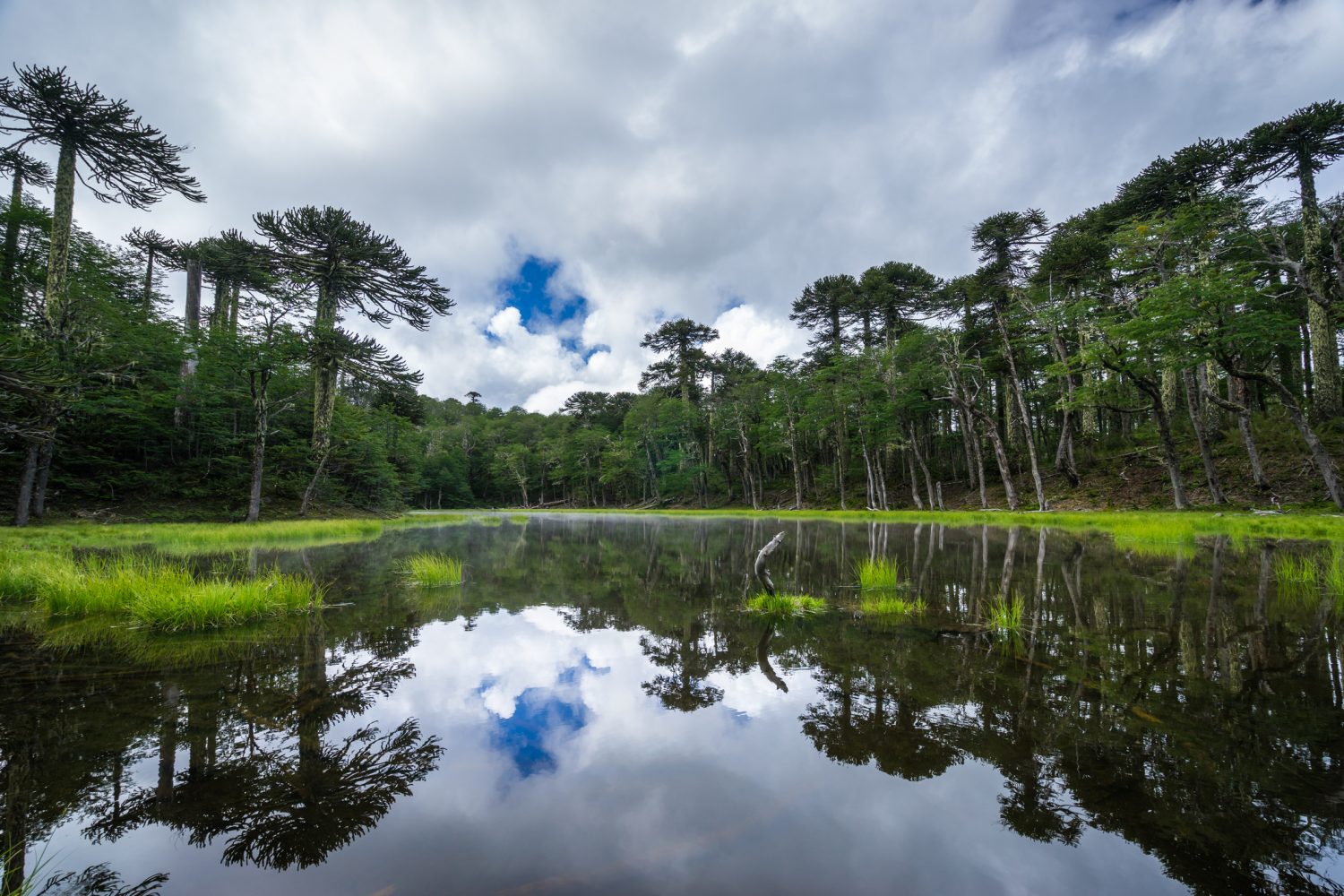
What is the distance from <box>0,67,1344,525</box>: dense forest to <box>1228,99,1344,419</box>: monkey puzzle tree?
0.08 m

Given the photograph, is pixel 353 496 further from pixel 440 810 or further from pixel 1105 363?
pixel 1105 363

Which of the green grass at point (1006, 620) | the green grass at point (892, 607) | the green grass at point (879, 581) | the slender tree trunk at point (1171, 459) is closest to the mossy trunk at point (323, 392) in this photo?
the green grass at point (879, 581)

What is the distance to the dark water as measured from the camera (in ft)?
6.59

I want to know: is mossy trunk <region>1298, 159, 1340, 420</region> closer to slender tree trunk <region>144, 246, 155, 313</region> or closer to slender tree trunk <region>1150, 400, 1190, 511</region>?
slender tree trunk <region>1150, 400, 1190, 511</region>

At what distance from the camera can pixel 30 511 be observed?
1716 cm

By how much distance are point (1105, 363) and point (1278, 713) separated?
1992 centimetres

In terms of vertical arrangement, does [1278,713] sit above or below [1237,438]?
below

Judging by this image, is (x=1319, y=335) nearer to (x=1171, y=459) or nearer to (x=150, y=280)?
(x=1171, y=459)

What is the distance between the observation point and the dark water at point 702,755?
2.01 metres

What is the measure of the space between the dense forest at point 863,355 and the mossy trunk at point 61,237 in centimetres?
8

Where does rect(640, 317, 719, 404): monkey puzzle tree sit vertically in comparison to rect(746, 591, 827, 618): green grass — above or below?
above

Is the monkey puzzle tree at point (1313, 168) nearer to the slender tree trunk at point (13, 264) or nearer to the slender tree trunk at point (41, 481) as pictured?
the slender tree trunk at point (41, 481)

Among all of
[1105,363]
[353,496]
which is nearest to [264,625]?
[1105,363]

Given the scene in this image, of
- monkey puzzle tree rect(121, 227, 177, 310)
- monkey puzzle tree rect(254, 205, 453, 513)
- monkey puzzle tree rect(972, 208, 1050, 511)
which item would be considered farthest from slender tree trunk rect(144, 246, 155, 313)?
monkey puzzle tree rect(972, 208, 1050, 511)
